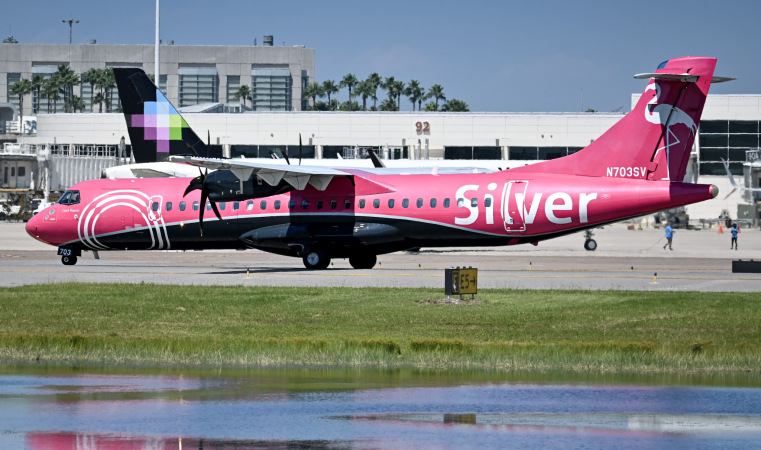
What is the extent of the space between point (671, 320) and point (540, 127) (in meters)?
84.7

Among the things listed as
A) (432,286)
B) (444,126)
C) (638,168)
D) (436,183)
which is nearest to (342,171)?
(436,183)

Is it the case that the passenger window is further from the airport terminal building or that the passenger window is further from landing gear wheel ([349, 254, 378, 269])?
the airport terminal building

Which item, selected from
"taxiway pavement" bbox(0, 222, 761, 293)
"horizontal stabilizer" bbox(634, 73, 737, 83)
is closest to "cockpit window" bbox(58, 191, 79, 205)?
"taxiway pavement" bbox(0, 222, 761, 293)

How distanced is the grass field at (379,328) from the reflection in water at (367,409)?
5.23 ft

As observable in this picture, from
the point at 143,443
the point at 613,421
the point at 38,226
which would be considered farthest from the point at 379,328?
the point at 38,226

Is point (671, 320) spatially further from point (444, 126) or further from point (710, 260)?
point (444, 126)

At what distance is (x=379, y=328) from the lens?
23891 millimetres

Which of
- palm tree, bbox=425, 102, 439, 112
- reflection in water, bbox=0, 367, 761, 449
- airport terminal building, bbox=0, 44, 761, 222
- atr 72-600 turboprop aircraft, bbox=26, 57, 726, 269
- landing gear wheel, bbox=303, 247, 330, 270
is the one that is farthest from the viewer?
palm tree, bbox=425, 102, 439, 112

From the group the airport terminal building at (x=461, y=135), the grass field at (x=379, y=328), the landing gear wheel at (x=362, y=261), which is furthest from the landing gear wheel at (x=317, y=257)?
the airport terminal building at (x=461, y=135)

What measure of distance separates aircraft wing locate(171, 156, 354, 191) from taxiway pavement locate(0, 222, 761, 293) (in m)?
3.40

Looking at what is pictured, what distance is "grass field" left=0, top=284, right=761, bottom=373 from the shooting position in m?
19.5

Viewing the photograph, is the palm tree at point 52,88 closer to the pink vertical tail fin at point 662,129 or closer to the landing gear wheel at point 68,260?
the landing gear wheel at point 68,260

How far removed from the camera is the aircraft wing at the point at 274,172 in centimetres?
3609

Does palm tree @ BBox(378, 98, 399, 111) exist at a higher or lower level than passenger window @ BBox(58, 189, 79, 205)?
higher
